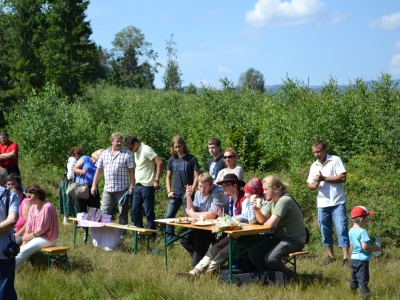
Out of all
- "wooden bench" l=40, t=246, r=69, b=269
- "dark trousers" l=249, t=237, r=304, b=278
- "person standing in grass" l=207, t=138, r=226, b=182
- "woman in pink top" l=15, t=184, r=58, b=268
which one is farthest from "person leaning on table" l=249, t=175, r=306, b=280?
"woman in pink top" l=15, t=184, r=58, b=268

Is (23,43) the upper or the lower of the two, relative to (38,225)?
upper

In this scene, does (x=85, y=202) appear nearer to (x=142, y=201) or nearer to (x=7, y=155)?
(x=142, y=201)

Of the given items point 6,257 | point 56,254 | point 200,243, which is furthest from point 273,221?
point 56,254

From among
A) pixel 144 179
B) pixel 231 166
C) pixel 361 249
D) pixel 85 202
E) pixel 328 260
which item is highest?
pixel 231 166

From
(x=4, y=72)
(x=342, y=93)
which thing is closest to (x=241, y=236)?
(x=342, y=93)

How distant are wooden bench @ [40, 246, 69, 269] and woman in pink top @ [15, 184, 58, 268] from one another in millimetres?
122

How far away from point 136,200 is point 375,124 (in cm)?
862

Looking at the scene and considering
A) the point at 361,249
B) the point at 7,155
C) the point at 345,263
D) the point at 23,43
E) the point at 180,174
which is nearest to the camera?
the point at 361,249

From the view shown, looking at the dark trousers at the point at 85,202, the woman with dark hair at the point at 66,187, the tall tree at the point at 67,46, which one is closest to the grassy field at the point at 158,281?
the dark trousers at the point at 85,202

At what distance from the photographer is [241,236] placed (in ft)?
22.4

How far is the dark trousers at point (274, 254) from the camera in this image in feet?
21.3

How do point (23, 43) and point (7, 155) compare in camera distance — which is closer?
point (7, 155)

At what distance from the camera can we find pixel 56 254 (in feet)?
25.5

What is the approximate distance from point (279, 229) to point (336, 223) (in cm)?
133
